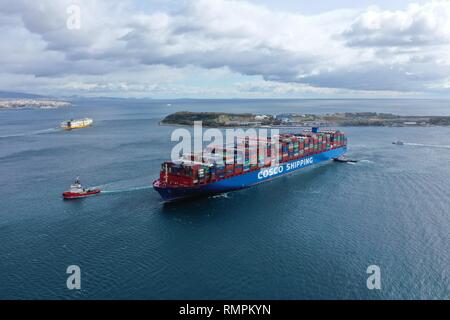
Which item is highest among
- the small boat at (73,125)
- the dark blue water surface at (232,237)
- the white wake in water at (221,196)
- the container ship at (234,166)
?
the small boat at (73,125)

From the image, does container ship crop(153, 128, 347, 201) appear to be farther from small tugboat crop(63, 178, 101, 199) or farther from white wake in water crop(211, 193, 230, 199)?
small tugboat crop(63, 178, 101, 199)

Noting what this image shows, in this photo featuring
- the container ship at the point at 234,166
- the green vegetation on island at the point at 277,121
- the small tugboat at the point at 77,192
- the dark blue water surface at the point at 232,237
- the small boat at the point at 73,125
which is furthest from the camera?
the green vegetation on island at the point at 277,121

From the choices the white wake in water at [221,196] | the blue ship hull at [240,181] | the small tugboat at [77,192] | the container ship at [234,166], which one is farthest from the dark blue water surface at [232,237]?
the container ship at [234,166]

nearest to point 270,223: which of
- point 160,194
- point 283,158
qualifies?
point 160,194

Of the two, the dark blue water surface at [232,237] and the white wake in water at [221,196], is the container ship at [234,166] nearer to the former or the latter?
the white wake in water at [221,196]
